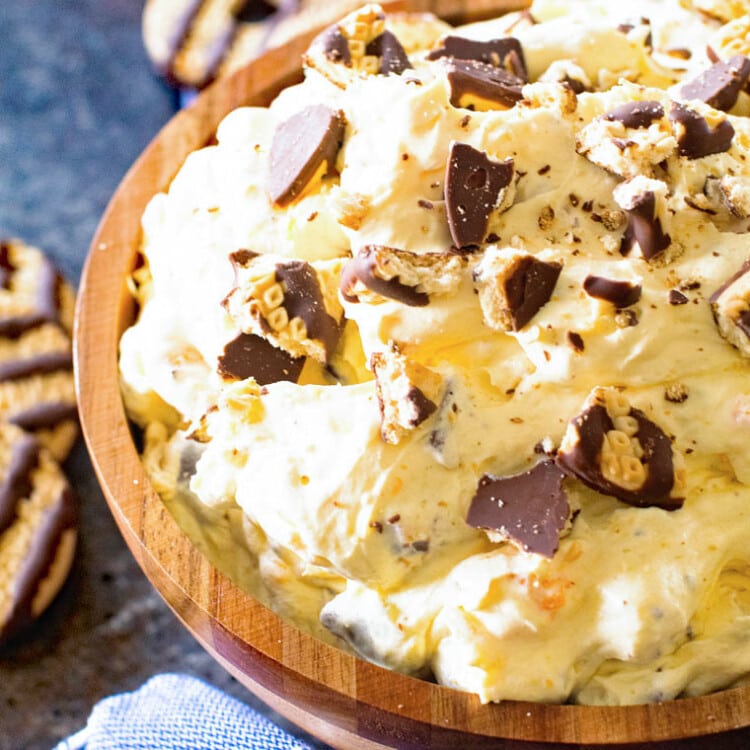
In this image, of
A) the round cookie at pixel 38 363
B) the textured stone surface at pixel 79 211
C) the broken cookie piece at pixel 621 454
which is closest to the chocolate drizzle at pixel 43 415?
the round cookie at pixel 38 363

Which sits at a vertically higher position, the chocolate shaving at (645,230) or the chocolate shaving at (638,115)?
the chocolate shaving at (638,115)

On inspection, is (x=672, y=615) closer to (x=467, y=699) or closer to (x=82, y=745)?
(x=467, y=699)

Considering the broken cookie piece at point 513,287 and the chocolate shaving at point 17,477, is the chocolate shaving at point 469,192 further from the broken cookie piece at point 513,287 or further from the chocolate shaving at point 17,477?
the chocolate shaving at point 17,477

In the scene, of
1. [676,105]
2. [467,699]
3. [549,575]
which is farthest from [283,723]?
[676,105]

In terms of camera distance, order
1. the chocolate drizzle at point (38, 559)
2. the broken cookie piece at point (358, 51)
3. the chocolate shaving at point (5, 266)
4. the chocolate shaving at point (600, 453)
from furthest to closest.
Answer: the chocolate shaving at point (5, 266), the chocolate drizzle at point (38, 559), the broken cookie piece at point (358, 51), the chocolate shaving at point (600, 453)

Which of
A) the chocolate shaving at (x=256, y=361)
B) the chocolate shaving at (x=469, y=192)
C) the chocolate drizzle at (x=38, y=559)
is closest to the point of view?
the chocolate shaving at (x=469, y=192)

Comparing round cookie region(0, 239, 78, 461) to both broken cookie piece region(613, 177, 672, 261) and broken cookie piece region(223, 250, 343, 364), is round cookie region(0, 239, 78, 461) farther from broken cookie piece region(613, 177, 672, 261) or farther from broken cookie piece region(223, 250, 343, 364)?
broken cookie piece region(613, 177, 672, 261)

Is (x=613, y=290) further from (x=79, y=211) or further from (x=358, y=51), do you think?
(x=79, y=211)
